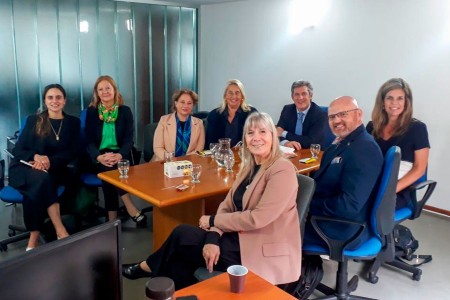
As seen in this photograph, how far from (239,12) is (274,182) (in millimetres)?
4269

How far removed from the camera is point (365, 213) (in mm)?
2426

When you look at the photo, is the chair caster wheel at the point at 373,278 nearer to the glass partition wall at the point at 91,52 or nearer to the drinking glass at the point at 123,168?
the drinking glass at the point at 123,168

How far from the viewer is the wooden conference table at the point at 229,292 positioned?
1.46 meters

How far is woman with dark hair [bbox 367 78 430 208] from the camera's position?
294cm

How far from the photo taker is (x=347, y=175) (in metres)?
2.34

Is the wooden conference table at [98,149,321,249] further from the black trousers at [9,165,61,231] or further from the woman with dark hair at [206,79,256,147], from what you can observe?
the woman with dark hair at [206,79,256,147]

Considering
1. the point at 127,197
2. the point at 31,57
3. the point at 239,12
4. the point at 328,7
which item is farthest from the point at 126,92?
the point at 328,7

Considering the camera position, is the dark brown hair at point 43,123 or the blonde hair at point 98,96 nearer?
the dark brown hair at point 43,123

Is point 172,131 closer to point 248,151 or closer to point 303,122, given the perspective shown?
point 303,122

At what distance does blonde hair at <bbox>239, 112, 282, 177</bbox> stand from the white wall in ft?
8.28

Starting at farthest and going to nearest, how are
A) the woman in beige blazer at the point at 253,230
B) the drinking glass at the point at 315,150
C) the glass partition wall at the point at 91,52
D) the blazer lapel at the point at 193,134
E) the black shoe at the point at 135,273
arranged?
the glass partition wall at the point at 91,52 < the blazer lapel at the point at 193,134 < the drinking glass at the point at 315,150 < the black shoe at the point at 135,273 < the woman in beige blazer at the point at 253,230

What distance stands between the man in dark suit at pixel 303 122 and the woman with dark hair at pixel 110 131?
1.42m

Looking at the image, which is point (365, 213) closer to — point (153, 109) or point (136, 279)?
point (136, 279)

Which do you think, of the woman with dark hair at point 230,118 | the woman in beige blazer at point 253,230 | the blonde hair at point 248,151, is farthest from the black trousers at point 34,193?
the blonde hair at point 248,151
